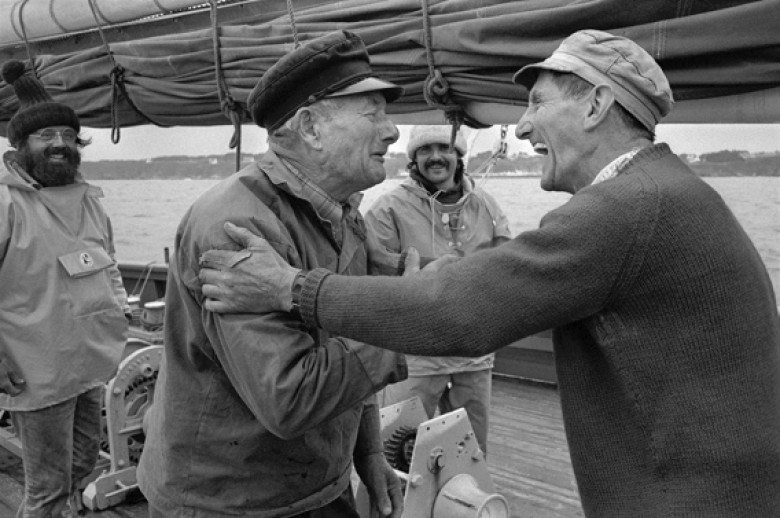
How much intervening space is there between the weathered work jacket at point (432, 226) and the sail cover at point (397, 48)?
1.12m

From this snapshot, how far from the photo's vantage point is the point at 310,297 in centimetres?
129

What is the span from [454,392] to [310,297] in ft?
7.68

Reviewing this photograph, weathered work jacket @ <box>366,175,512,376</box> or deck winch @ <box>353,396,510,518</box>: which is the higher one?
weathered work jacket @ <box>366,175,512,376</box>

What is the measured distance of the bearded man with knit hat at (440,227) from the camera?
11.3 feet

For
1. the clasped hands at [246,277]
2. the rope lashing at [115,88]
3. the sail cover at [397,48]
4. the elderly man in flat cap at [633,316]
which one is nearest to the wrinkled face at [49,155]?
the sail cover at [397,48]

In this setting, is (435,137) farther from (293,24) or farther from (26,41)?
(26,41)

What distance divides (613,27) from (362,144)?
1.97 feet

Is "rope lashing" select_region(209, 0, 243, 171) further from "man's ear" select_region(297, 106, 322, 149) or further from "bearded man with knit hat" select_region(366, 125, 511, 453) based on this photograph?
"bearded man with knit hat" select_region(366, 125, 511, 453)

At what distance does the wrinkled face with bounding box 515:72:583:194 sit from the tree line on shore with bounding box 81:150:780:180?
1504 millimetres

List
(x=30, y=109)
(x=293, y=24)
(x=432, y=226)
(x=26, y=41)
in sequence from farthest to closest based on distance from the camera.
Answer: (x=432, y=226) → (x=26, y=41) → (x=30, y=109) → (x=293, y=24)

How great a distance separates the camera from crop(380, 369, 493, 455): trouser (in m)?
3.44

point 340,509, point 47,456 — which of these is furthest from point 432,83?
point 47,456

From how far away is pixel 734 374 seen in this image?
1.22m

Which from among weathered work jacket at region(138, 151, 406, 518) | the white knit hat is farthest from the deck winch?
the white knit hat
